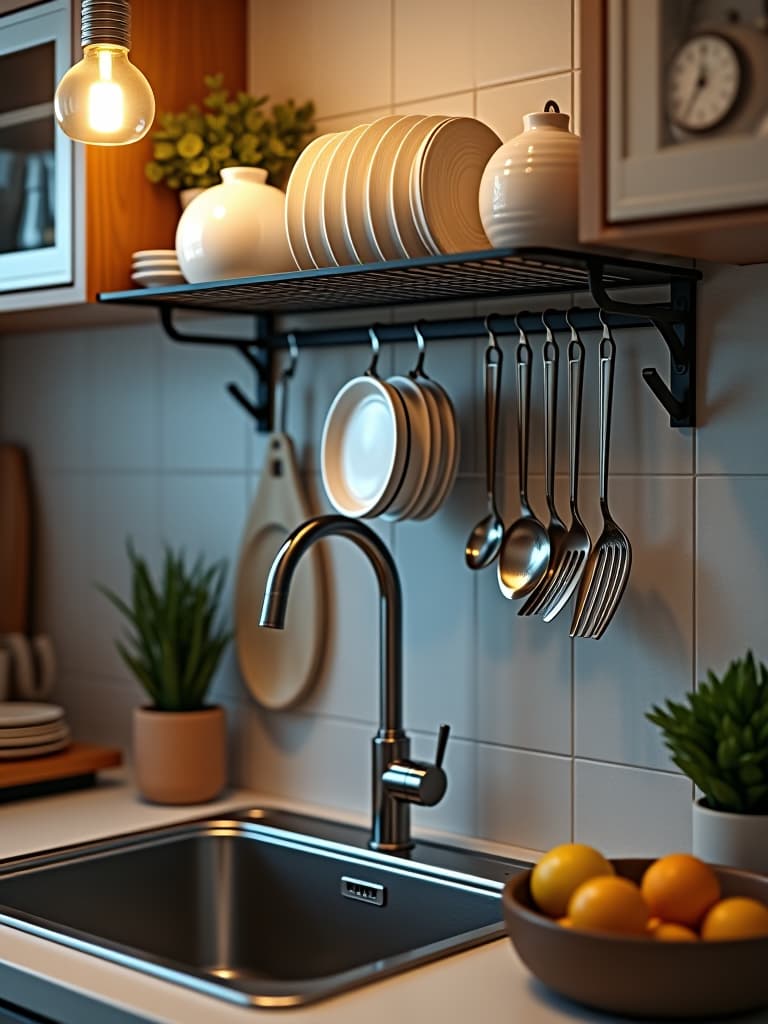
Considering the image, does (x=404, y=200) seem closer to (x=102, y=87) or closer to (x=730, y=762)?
(x=102, y=87)

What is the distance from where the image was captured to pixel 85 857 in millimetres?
1749

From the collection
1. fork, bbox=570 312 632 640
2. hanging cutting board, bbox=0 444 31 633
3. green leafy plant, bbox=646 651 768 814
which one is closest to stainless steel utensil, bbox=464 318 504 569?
fork, bbox=570 312 632 640

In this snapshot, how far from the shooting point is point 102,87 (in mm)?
1562

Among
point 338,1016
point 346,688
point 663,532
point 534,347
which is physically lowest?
point 338,1016

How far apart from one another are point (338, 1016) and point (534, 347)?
0.84 metres

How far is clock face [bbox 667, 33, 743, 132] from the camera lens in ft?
3.88

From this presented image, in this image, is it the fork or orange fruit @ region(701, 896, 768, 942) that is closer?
orange fruit @ region(701, 896, 768, 942)

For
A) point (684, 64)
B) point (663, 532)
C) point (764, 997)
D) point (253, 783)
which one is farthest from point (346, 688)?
point (684, 64)

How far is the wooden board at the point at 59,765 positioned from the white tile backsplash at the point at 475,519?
19cm

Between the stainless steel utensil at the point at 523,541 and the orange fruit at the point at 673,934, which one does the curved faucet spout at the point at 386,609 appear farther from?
the orange fruit at the point at 673,934

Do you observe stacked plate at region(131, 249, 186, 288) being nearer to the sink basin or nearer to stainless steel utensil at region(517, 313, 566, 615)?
stainless steel utensil at region(517, 313, 566, 615)

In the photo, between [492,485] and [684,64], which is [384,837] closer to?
[492,485]

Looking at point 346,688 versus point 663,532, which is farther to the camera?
point 346,688

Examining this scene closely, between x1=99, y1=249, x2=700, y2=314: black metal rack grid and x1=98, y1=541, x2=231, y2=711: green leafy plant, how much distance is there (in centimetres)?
43
